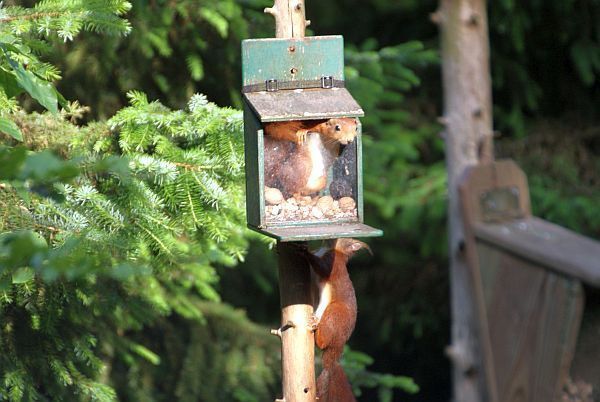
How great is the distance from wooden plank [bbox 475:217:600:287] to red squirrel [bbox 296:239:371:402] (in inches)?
47.2

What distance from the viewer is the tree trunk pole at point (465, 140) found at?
1628 mm

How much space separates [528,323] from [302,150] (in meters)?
1.23

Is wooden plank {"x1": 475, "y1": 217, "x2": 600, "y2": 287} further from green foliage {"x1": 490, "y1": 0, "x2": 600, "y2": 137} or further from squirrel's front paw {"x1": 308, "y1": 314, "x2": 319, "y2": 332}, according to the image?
green foliage {"x1": 490, "y1": 0, "x2": 600, "y2": 137}

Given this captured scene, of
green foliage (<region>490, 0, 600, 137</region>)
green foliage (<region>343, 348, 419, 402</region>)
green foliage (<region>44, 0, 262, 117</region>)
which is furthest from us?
green foliage (<region>490, 0, 600, 137</region>)

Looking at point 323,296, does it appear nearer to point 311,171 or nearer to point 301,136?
point 311,171

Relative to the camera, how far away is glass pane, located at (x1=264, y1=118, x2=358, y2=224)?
278 centimetres

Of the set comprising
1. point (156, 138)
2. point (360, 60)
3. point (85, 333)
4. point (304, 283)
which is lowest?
point (85, 333)

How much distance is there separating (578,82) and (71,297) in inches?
160

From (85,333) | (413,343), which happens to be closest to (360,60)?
(85,333)

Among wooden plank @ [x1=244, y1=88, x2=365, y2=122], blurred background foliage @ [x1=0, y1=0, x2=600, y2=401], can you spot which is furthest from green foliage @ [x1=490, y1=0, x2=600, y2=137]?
wooden plank @ [x1=244, y1=88, x2=365, y2=122]

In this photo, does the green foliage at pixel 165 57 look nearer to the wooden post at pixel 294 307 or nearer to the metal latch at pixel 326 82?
the wooden post at pixel 294 307

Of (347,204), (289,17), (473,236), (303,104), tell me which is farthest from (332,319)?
(473,236)

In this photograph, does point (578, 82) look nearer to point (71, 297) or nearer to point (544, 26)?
point (544, 26)

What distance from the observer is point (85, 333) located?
11.7 ft
